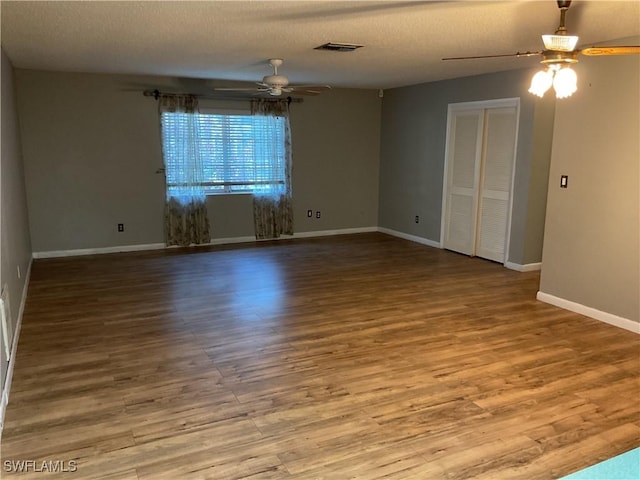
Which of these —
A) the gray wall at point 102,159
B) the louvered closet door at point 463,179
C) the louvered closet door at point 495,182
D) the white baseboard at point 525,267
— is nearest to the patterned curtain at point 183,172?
the gray wall at point 102,159

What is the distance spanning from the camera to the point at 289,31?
3.80m

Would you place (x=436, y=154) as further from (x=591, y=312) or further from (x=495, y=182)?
(x=591, y=312)

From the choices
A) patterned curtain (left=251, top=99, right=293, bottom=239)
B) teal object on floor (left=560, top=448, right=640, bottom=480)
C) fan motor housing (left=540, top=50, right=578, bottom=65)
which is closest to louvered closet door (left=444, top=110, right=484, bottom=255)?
patterned curtain (left=251, top=99, right=293, bottom=239)

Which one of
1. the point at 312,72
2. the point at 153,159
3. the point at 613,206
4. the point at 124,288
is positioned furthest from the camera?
the point at 153,159

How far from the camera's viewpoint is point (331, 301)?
4.82 meters

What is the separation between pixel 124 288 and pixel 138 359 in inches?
73.4

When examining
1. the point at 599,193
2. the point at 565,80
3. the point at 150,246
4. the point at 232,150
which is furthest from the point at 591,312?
the point at 150,246

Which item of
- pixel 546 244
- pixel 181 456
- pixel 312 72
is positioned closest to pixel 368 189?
pixel 312 72

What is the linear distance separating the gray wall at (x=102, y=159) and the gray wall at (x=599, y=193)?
13.6 ft

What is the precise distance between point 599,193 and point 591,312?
40.8 inches

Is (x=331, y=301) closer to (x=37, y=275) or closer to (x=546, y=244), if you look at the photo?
(x=546, y=244)

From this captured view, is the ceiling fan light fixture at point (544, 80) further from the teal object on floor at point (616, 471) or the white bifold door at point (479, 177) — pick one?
the white bifold door at point (479, 177)

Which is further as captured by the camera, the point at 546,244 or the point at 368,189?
the point at 368,189

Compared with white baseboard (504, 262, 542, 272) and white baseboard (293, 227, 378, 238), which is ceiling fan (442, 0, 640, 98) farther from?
white baseboard (293, 227, 378, 238)
